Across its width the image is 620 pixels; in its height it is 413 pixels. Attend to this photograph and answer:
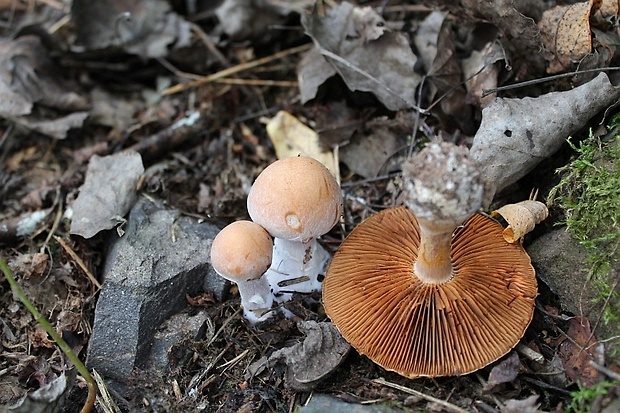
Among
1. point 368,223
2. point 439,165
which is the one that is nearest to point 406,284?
point 368,223

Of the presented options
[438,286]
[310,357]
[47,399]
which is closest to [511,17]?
[438,286]

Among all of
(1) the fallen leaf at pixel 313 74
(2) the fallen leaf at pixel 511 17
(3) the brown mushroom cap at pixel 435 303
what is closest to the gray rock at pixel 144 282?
(3) the brown mushroom cap at pixel 435 303

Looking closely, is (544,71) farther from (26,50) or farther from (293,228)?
(26,50)

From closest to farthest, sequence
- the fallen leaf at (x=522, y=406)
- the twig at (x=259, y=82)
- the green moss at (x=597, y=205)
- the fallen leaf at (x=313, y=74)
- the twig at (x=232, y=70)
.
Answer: the fallen leaf at (x=522, y=406) < the green moss at (x=597, y=205) < the fallen leaf at (x=313, y=74) < the twig at (x=259, y=82) < the twig at (x=232, y=70)

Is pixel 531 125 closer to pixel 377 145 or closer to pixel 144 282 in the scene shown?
pixel 377 145

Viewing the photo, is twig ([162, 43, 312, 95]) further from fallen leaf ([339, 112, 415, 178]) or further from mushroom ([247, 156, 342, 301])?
mushroom ([247, 156, 342, 301])

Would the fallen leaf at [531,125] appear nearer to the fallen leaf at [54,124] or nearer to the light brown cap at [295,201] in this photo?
the light brown cap at [295,201]
